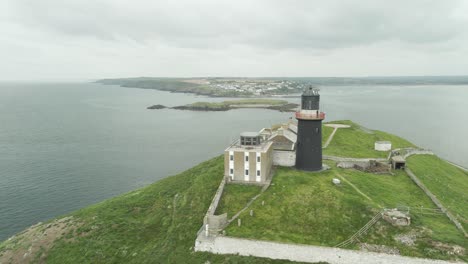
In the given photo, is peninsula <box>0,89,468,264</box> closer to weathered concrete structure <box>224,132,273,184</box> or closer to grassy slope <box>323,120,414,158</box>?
weathered concrete structure <box>224,132,273,184</box>

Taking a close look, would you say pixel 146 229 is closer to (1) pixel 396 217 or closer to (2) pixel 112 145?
Answer: (1) pixel 396 217

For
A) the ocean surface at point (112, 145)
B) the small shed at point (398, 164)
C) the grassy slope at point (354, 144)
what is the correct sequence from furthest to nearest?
the ocean surface at point (112, 145) < the grassy slope at point (354, 144) < the small shed at point (398, 164)

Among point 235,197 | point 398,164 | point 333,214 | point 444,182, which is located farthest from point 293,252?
point 444,182

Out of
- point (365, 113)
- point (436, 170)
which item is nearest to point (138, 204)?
point (436, 170)

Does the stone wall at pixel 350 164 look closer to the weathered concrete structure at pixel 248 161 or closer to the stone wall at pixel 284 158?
the stone wall at pixel 284 158

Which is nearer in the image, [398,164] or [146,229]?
[146,229]

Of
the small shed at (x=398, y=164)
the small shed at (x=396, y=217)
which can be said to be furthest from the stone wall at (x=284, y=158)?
the small shed at (x=398, y=164)

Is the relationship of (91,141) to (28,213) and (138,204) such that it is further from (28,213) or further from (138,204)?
(138,204)
